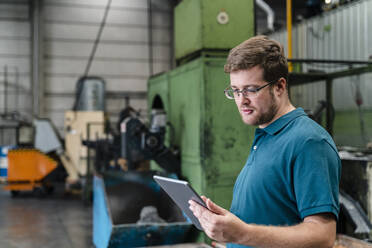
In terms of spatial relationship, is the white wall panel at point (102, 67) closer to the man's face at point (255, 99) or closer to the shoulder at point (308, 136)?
the man's face at point (255, 99)

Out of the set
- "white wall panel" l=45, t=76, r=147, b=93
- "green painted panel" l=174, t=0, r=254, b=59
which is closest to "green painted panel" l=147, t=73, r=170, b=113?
"green painted panel" l=174, t=0, r=254, b=59

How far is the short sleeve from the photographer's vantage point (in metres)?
1.10

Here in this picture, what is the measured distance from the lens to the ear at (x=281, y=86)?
4.13 feet

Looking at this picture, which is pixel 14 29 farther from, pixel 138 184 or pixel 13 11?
pixel 138 184

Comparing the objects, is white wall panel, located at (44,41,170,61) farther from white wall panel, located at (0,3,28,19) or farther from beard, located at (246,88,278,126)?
beard, located at (246,88,278,126)

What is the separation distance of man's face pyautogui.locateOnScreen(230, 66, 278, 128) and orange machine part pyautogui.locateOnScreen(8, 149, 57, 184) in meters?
8.92

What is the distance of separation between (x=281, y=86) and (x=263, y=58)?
11 centimetres

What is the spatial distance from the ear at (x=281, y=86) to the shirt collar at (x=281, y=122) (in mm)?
71

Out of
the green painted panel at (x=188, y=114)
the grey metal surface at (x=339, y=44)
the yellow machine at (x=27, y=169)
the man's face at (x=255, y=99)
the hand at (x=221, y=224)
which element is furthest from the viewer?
the yellow machine at (x=27, y=169)

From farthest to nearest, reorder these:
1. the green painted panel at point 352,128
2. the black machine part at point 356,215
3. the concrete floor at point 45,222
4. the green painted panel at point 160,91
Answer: the green painted panel at point 352,128, the concrete floor at point 45,222, the green painted panel at point 160,91, the black machine part at point 356,215

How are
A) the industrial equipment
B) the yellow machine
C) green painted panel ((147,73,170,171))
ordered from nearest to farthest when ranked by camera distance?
the industrial equipment
green painted panel ((147,73,170,171))
the yellow machine

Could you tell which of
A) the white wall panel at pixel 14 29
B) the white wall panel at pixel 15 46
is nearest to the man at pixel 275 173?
the white wall panel at pixel 15 46

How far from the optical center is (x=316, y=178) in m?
1.10

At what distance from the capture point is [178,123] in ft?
14.4
